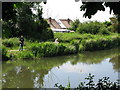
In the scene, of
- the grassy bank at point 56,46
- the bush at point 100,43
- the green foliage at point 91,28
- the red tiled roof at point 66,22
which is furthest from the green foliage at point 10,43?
the red tiled roof at point 66,22

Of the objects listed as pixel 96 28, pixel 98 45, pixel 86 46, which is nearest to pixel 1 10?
pixel 86 46

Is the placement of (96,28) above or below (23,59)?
above

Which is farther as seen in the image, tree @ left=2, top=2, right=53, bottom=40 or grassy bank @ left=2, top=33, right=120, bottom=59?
tree @ left=2, top=2, right=53, bottom=40

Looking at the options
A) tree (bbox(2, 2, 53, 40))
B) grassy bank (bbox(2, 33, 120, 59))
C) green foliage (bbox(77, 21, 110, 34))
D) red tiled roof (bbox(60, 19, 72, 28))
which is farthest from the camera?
red tiled roof (bbox(60, 19, 72, 28))

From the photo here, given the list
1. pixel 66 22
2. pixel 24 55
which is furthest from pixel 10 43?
pixel 66 22

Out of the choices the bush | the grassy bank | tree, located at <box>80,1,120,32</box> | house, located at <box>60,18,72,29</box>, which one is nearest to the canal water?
the grassy bank

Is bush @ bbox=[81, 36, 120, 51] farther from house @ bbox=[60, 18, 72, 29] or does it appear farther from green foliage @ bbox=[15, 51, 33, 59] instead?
house @ bbox=[60, 18, 72, 29]

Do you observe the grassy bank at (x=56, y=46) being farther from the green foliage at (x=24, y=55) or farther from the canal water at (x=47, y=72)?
the canal water at (x=47, y=72)

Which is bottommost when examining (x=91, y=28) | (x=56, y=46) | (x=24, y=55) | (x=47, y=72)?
(x=47, y=72)

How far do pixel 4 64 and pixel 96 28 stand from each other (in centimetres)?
1959

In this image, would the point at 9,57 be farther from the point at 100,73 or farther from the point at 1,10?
the point at 1,10

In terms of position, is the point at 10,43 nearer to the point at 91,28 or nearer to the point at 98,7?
the point at 91,28

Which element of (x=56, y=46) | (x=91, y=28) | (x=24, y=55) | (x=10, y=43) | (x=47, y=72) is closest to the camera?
(x=47, y=72)

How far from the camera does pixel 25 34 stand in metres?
25.2
